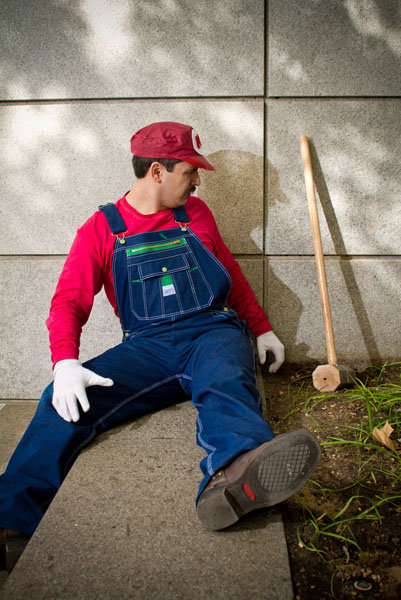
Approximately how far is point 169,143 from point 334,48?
110 centimetres

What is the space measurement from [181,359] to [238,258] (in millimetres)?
872

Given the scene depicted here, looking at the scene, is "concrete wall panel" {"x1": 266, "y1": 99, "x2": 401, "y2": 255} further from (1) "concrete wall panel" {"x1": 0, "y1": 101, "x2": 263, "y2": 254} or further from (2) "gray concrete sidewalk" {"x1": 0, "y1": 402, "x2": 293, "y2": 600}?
(2) "gray concrete sidewalk" {"x1": 0, "y1": 402, "x2": 293, "y2": 600}

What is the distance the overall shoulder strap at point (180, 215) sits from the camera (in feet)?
7.28

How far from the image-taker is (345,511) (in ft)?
4.92

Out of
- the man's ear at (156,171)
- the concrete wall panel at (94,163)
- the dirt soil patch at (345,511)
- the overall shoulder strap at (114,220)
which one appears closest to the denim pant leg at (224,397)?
the dirt soil patch at (345,511)

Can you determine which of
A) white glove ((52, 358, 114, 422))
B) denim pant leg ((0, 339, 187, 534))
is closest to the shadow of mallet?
denim pant leg ((0, 339, 187, 534))

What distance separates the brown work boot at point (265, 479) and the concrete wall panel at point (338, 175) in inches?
59.5

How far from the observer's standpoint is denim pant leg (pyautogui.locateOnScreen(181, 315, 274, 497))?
4.85 feet

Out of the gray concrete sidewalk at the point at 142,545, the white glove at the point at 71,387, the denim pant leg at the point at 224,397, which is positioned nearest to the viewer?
the gray concrete sidewalk at the point at 142,545

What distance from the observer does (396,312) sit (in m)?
2.71

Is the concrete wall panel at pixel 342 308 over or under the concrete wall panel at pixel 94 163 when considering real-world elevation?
under

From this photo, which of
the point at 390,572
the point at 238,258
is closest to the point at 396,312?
the point at 238,258

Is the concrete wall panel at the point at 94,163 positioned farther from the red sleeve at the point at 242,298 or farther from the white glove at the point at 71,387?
the white glove at the point at 71,387

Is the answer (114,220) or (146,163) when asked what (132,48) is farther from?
(114,220)
